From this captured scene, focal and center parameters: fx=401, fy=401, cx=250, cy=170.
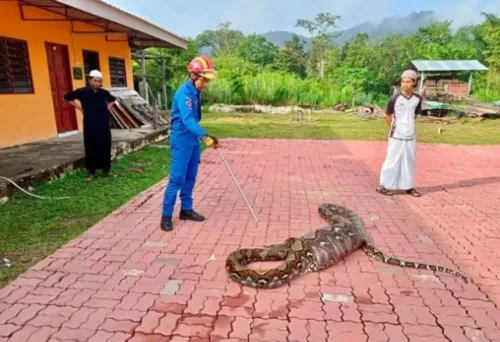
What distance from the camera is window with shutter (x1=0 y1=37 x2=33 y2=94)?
779 centimetres

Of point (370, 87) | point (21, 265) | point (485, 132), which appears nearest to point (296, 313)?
point (21, 265)

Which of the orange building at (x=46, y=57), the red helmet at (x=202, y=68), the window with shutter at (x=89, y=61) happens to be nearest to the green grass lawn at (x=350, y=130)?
the window with shutter at (x=89, y=61)

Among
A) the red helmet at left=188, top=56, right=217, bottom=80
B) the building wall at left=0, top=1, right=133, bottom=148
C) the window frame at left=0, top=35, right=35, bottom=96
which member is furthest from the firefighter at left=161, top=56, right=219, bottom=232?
the window frame at left=0, top=35, right=35, bottom=96

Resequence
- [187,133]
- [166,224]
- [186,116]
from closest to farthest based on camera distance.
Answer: [186,116]
[187,133]
[166,224]

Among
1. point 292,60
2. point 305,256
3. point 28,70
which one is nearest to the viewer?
point 305,256

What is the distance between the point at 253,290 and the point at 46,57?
326 inches

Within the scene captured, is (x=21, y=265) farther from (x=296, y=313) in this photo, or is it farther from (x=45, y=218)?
(x=296, y=313)

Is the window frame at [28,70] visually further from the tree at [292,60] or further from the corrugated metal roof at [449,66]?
the tree at [292,60]

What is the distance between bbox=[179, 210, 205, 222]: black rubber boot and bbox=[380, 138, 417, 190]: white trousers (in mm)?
2953

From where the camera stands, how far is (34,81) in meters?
8.66

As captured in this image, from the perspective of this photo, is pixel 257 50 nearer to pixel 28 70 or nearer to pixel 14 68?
pixel 28 70

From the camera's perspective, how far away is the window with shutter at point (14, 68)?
779 centimetres

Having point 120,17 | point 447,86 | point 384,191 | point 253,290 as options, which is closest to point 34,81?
point 120,17

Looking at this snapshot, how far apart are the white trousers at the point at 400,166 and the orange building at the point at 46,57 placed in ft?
18.7
